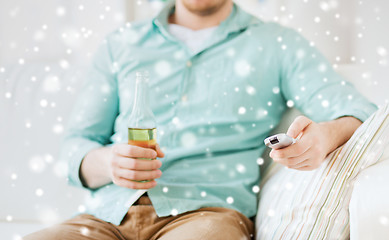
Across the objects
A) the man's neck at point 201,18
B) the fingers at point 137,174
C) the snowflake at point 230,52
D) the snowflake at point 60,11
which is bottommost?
the fingers at point 137,174

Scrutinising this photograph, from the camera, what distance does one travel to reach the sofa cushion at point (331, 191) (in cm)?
75

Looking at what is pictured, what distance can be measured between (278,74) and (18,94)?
0.92 m

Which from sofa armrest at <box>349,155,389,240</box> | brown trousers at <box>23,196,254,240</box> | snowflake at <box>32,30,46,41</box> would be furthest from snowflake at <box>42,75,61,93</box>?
sofa armrest at <box>349,155,389,240</box>

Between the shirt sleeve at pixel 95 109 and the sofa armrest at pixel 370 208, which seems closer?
the sofa armrest at pixel 370 208

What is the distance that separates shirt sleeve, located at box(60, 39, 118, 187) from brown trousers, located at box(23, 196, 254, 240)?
0.79 ft

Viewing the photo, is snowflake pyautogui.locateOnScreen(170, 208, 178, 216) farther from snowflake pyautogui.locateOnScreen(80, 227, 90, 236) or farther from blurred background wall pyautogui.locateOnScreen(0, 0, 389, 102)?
blurred background wall pyautogui.locateOnScreen(0, 0, 389, 102)

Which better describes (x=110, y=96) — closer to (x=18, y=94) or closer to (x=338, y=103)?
(x=18, y=94)

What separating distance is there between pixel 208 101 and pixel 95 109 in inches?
14.6

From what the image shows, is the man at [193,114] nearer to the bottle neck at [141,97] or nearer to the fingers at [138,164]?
the fingers at [138,164]

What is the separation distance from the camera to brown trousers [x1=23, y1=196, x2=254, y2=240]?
0.85 m

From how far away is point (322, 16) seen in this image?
1.48 metres

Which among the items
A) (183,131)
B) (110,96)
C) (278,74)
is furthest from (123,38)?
(278,74)

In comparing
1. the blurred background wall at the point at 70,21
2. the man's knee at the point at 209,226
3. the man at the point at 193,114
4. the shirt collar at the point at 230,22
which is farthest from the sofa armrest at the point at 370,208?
the blurred background wall at the point at 70,21

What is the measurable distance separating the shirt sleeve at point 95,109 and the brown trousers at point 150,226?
0.79 feet
